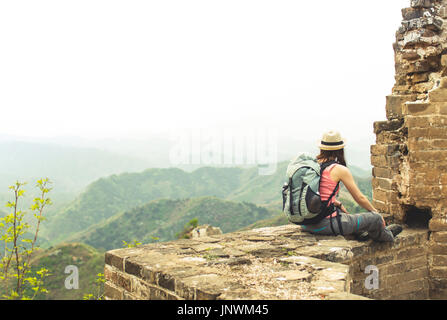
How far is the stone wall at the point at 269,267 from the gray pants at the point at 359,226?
0.11 m

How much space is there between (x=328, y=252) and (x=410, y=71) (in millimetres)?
3017

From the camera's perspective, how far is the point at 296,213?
459cm

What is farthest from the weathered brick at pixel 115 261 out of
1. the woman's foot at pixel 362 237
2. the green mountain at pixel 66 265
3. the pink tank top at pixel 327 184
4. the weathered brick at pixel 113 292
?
the green mountain at pixel 66 265

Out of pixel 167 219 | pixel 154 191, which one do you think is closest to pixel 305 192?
pixel 167 219

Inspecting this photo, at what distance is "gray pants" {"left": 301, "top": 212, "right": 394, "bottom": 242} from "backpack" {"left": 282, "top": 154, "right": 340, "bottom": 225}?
128mm

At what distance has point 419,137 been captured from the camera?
→ 17.3 feet

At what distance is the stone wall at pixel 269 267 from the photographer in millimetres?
3129

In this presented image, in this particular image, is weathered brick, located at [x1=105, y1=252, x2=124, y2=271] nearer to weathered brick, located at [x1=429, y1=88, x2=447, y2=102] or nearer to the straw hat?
the straw hat

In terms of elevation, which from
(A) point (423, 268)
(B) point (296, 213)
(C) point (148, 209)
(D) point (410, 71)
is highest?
(D) point (410, 71)

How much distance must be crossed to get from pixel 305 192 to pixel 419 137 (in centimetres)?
180

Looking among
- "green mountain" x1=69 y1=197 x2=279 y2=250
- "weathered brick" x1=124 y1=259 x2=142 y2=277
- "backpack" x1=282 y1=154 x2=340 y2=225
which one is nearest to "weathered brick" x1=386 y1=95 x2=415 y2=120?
"backpack" x1=282 y1=154 x2=340 y2=225

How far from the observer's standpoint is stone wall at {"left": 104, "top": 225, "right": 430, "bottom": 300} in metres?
3.13
